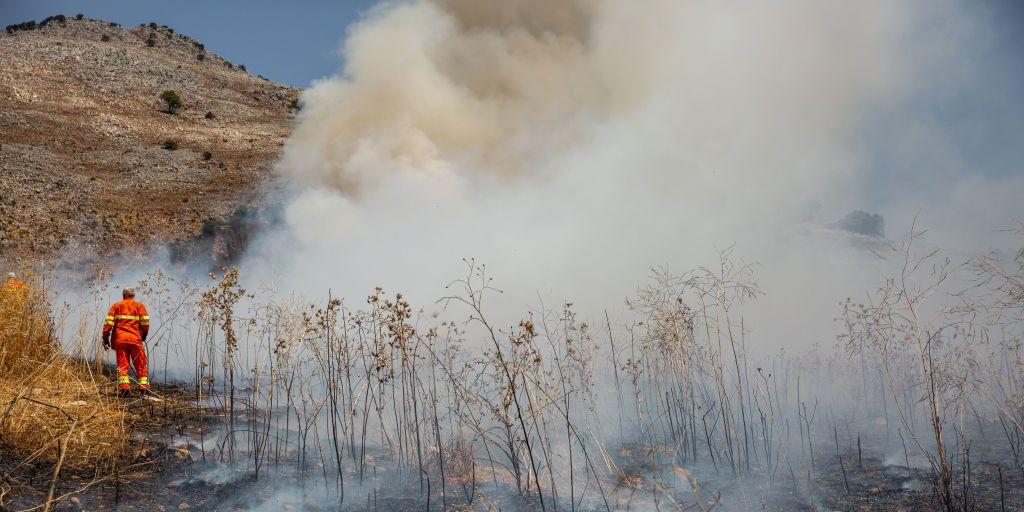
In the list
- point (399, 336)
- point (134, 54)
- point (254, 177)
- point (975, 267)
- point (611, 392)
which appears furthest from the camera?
point (134, 54)

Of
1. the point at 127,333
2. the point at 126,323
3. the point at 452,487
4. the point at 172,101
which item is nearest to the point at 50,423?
the point at 127,333

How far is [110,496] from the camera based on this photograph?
206 inches

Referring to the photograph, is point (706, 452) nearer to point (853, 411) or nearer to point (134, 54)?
point (853, 411)

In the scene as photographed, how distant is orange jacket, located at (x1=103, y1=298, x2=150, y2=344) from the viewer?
8.38 metres

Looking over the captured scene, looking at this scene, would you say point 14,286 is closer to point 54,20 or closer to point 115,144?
point 115,144

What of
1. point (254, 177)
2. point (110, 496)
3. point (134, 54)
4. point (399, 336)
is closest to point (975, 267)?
point (399, 336)

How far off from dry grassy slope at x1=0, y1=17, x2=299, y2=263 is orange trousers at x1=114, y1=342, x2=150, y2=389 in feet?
59.1

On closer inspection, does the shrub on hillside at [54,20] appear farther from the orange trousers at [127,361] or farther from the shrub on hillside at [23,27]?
the orange trousers at [127,361]

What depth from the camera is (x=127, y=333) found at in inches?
332

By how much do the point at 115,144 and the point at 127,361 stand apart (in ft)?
122

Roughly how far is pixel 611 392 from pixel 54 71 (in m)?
56.5

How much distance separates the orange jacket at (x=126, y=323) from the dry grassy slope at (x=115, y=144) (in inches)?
702

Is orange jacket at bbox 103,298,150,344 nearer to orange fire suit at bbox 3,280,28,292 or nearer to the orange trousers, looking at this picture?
the orange trousers

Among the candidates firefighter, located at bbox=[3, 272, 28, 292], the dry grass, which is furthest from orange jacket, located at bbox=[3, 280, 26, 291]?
the dry grass
